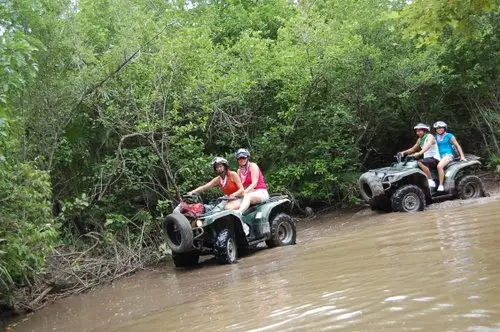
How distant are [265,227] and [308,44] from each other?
21.2 feet

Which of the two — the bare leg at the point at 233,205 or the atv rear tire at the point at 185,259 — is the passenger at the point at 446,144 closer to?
the bare leg at the point at 233,205

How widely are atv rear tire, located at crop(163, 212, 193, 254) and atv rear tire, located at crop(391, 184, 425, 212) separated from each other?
15.7 ft

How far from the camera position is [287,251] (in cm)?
828

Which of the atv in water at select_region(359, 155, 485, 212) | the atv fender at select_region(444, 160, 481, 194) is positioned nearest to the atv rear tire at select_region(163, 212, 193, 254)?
the atv in water at select_region(359, 155, 485, 212)

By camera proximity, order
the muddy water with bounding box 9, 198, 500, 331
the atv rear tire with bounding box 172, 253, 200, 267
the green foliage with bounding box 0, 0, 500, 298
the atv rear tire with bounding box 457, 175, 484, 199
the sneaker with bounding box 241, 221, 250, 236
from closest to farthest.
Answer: the muddy water with bounding box 9, 198, 500, 331 → the sneaker with bounding box 241, 221, 250, 236 → the atv rear tire with bounding box 172, 253, 200, 267 → the green foliage with bounding box 0, 0, 500, 298 → the atv rear tire with bounding box 457, 175, 484, 199

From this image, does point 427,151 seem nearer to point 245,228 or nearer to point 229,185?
point 229,185

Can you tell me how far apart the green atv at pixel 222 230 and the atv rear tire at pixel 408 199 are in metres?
2.63

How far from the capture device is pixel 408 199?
35.6 ft

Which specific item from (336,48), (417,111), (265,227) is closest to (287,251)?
(265,227)

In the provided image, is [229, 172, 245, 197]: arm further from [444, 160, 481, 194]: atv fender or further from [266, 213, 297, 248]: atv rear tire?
[444, 160, 481, 194]: atv fender

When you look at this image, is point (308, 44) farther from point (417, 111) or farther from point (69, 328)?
Answer: point (69, 328)

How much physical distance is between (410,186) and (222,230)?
455 cm

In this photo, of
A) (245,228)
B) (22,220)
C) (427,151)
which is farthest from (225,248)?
(427,151)

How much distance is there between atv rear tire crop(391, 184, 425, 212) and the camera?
10758mm
